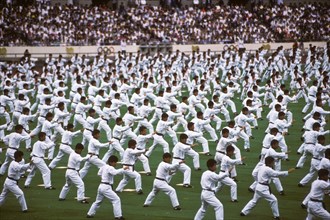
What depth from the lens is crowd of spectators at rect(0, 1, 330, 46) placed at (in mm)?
54594

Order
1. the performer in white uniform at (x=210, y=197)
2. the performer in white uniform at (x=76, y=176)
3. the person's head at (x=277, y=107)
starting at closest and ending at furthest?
the performer in white uniform at (x=210, y=197), the performer in white uniform at (x=76, y=176), the person's head at (x=277, y=107)

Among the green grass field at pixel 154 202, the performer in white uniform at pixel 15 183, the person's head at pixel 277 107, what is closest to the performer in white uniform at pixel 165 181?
the green grass field at pixel 154 202

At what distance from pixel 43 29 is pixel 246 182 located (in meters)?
36.6

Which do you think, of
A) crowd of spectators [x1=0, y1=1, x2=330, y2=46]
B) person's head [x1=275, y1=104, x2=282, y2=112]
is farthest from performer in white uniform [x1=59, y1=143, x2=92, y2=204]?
Answer: crowd of spectators [x1=0, y1=1, x2=330, y2=46]

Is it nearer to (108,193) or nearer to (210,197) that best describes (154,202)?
(108,193)

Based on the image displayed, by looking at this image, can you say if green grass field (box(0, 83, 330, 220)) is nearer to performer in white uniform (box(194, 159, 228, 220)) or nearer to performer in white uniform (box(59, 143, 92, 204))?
performer in white uniform (box(59, 143, 92, 204))

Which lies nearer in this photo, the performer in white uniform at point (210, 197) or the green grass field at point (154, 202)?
the performer in white uniform at point (210, 197)

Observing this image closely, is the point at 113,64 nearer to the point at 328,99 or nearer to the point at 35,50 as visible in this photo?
the point at 35,50

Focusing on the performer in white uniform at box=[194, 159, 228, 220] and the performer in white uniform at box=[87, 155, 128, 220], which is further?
the performer in white uniform at box=[87, 155, 128, 220]

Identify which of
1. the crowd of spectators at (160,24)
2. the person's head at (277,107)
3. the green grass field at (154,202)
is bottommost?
the green grass field at (154,202)

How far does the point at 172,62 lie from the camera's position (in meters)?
43.1

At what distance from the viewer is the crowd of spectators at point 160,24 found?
54.6 meters

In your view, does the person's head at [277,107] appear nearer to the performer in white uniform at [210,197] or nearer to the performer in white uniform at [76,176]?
the performer in white uniform at [210,197]

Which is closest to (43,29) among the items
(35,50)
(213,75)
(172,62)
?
(35,50)
